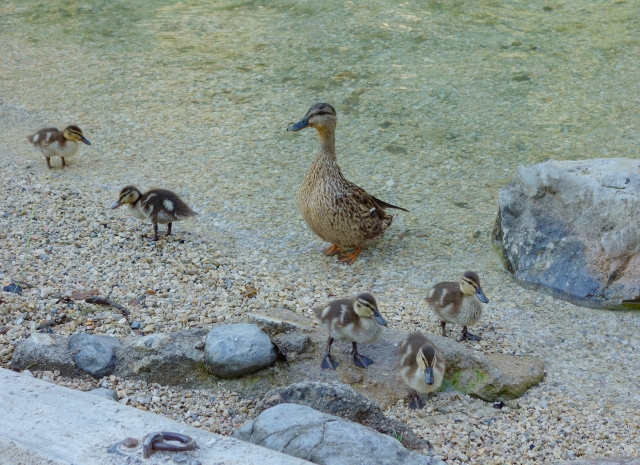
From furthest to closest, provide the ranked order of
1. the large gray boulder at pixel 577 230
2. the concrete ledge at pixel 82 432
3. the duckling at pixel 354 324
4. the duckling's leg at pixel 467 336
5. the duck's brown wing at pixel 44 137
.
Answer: the duck's brown wing at pixel 44 137, the large gray boulder at pixel 577 230, the duckling's leg at pixel 467 336, the duckling at pixel 354 324, the concrete ledge at pixel 82 432

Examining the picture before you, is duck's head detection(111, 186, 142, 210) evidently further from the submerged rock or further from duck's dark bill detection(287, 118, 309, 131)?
the submerged rock

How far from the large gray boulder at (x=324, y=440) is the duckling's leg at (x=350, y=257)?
9.26 feet

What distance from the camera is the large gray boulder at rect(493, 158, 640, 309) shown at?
565cm

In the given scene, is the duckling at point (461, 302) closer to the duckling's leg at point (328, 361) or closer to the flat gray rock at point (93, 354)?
the duckling's leg at point (328, 361)

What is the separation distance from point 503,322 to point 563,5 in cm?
720

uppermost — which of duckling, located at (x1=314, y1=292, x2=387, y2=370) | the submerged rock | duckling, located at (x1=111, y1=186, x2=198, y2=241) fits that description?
duckling, located at (x1=111, y1=186, x2=198, y2=241)

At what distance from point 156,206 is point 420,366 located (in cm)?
279

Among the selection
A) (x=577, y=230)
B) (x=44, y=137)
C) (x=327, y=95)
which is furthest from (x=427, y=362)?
(x=327, y=95)

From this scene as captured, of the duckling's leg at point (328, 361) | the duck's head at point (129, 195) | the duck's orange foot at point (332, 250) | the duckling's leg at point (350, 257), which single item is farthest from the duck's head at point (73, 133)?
the duckling's leg at point (328, 361)

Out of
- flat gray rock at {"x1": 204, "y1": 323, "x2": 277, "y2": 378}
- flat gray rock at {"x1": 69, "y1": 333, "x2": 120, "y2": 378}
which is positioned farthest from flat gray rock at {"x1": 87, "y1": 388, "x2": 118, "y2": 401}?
flat gray rock at {"x1": 204, "y1": 323, "x2": 277, "y2": 378}

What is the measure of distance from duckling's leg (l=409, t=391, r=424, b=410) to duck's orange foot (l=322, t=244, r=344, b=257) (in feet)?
6.78

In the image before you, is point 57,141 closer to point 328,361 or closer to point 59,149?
point 59,149

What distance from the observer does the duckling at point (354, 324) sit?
182 inches

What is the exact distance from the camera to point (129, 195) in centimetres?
645
